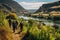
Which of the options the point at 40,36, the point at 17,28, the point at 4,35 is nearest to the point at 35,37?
the point at 40,36

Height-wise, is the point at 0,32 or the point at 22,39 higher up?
the point at 0,32

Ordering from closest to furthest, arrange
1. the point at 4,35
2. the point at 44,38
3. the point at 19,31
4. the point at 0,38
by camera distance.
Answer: the point at 0,38 < the point at 4,35 < the point at 44,38 < the point at 19,31

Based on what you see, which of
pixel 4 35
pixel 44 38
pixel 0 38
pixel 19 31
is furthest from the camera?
pixel 19 31

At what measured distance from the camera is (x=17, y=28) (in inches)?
3853

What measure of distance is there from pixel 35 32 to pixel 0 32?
21591mm

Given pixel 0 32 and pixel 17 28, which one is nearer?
pixel 0 32

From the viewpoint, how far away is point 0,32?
56656mm

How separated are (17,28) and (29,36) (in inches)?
955

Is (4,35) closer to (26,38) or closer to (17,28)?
(26,38)

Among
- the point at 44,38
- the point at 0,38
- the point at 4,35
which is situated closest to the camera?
the point at 0,38

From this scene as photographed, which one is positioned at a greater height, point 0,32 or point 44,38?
point 0,32

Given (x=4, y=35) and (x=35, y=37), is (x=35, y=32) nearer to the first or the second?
(x=35, y=37)

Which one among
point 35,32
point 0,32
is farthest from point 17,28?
point 0,32

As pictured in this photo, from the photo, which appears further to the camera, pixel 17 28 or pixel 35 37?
pixel 17 28
